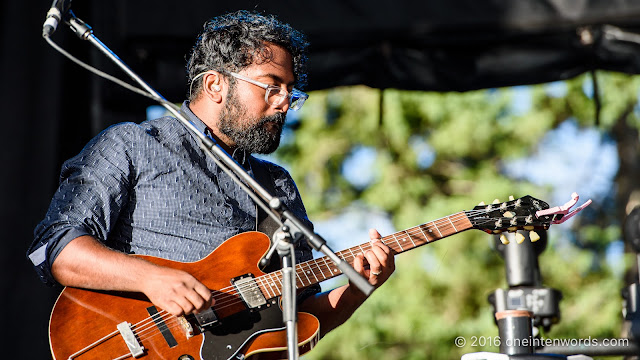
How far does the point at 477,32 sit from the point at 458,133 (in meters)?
4.04

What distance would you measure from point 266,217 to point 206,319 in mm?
575

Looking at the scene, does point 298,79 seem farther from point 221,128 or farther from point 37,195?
point 37,195

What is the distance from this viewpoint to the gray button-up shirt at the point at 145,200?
249 centimetres

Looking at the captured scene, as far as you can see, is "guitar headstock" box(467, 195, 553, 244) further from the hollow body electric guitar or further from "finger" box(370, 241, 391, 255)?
"finger" box(370, 241, 391, 255)

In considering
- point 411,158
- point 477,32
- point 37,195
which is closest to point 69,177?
point 37,195

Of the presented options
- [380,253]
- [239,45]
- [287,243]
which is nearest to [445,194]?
[239,45]

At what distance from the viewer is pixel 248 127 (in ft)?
9.79

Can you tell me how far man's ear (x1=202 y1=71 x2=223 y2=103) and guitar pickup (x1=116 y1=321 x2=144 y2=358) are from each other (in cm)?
113

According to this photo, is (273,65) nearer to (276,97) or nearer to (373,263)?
(276,97)

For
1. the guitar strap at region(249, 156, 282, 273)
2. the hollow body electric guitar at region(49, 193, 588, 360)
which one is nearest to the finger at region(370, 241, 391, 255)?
the hollow body electric guitar at region(49, 193, 588, 360)

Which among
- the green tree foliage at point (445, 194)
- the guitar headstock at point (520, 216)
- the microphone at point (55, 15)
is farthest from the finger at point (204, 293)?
the green tree foliage at point (445, 194)

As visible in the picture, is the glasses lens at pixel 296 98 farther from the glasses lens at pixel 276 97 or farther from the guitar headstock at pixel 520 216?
the guitar headstock at pixel 520 216

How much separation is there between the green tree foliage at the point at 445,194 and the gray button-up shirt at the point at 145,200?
16.0 ft

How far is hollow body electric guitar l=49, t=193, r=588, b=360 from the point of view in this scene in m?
2.35
